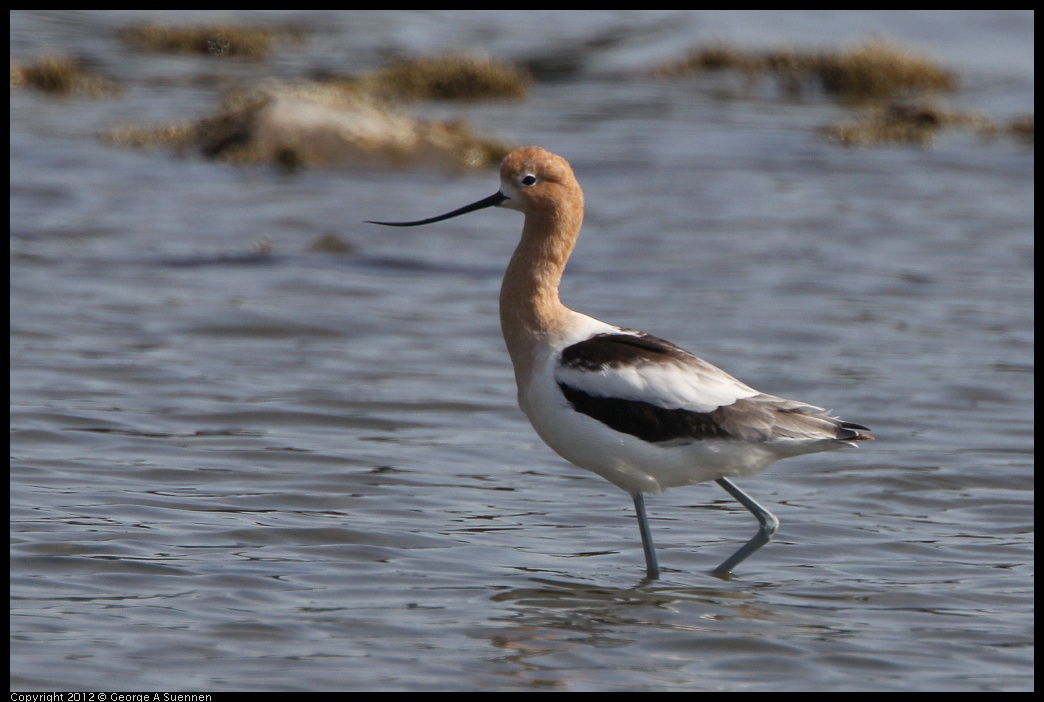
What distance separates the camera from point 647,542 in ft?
21.5

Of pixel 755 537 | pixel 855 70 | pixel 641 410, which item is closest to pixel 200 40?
pixel 855 70

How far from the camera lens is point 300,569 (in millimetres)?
6648

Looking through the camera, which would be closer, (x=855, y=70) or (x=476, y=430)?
(x=476, y=430)

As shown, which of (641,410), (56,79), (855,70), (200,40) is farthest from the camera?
(200,40)

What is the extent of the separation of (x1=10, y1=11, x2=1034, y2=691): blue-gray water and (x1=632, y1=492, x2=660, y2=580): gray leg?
8cm

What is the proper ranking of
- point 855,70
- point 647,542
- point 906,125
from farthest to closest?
1. point 855,70
2. point 906,125
3. point 647,542

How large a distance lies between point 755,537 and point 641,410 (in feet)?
3.03

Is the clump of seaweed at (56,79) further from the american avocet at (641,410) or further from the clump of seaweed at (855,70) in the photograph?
the american avocet at (641,410)

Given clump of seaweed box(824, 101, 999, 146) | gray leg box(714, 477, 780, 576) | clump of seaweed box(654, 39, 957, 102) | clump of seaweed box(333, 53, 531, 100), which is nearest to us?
gray leg box(714, 477, 780, 576)

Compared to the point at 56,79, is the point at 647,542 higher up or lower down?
lower down

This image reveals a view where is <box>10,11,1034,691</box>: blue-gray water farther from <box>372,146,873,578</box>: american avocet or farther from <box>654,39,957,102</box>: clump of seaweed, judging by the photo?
<box>654,39,957,102</box>: clump of seaweed

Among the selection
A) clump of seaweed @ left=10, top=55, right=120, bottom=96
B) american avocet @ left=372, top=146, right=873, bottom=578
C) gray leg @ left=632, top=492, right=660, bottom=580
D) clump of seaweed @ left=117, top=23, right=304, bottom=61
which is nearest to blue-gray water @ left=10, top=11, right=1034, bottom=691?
gray leg @ left=632, top=492, right=660, bottom=580

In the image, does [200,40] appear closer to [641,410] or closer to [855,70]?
[855,70]

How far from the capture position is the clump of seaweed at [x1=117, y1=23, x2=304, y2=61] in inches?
1140
